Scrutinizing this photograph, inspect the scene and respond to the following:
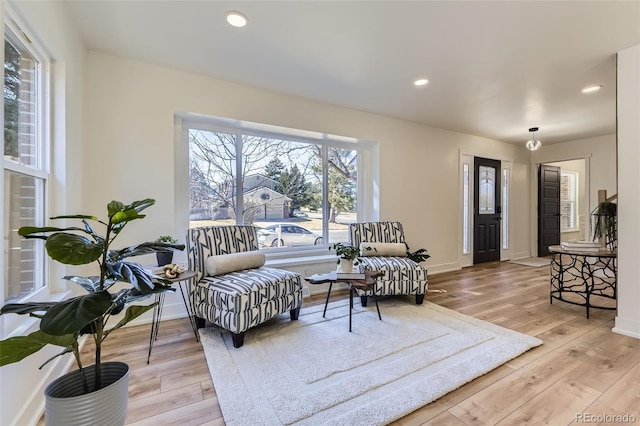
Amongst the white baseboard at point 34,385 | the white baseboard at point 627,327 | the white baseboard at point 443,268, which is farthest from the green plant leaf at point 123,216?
the white baseboard at point 443,268

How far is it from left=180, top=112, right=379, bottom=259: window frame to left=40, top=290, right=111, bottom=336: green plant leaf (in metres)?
2.28

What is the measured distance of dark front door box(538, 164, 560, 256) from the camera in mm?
6312

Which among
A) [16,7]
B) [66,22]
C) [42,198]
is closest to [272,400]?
[42,198]

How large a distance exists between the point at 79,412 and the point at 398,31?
2877 mm

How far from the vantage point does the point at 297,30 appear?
7.29 feet

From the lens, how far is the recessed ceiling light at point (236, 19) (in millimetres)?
2049

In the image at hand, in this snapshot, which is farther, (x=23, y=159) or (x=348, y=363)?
(x=348, y=363)

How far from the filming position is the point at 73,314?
928 millimetres

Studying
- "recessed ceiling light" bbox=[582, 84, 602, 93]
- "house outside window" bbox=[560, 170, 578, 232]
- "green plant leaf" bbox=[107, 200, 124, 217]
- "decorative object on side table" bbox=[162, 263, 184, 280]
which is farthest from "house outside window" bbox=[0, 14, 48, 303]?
"house outside window" bbox=[560, 170, 578, 232]

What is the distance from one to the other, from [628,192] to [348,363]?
2782 mm

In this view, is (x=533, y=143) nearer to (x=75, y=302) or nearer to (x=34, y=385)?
(x=75, y=302)

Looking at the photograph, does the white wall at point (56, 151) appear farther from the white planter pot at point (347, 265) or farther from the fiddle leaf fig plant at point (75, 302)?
the white planter pot at point (347, 265)

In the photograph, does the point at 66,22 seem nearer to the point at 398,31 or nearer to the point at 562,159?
the point at 398,31

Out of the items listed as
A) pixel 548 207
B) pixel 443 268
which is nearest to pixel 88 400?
pixel 443 268
